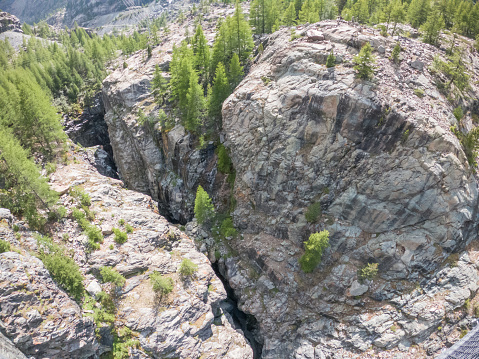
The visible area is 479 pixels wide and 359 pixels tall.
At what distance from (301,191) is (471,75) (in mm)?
31446

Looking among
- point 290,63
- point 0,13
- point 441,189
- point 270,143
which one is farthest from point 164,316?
point 0,13

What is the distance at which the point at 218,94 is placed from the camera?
132 ft

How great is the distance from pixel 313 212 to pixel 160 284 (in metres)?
20.6

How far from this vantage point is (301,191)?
3319 cm

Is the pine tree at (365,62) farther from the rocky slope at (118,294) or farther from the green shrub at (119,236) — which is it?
the green shrub at (119,236)

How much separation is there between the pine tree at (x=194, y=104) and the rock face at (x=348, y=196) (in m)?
5.38

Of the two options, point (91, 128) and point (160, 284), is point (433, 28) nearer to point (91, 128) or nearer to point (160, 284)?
point (160, 284)

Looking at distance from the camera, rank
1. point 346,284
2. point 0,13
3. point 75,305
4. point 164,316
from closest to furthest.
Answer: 1. point 75,305
2. point 164,316
3. point 346,284
4. point 0,13

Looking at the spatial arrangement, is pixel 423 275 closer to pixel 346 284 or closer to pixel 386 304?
pixel 386 304

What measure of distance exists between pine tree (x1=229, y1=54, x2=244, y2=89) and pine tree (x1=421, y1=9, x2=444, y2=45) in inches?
1241

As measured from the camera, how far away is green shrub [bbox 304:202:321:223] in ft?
103

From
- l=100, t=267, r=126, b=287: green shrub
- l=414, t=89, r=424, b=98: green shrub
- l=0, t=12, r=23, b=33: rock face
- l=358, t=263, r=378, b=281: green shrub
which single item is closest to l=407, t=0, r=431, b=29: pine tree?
l=414, t=89, r=424, b=98: green shrub

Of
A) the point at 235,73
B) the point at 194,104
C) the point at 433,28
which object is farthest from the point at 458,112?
the point at 194,104

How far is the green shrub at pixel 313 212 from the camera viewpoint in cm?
3145
